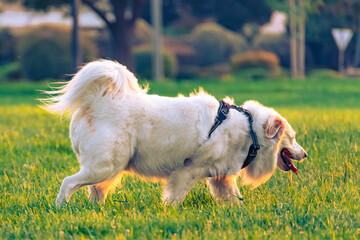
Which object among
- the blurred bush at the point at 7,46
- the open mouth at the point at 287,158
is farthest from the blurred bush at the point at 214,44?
the open mouth at the point at 287,158

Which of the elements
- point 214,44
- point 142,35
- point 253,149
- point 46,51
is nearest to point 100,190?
point 253,149

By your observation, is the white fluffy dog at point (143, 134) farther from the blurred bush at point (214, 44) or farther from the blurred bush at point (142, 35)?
the blurred bush at point (214, 44)

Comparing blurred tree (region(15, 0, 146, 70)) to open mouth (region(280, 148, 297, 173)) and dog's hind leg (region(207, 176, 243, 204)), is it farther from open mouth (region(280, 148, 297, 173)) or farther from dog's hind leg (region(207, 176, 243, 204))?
dog's hind leg (region(207, 176, 243, 204))

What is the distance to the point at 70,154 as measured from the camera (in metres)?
7.78

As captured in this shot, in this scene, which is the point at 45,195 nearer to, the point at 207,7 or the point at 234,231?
the point at 234,231

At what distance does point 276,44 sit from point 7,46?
64.4ft

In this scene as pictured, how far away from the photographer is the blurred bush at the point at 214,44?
128ft

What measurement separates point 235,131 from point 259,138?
276 mm

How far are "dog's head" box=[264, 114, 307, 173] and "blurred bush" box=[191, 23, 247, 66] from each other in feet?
111

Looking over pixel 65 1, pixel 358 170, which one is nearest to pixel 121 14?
pixel 65 1

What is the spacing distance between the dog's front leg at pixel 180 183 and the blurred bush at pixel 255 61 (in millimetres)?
32927

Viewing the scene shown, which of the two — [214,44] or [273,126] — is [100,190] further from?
[214,44]

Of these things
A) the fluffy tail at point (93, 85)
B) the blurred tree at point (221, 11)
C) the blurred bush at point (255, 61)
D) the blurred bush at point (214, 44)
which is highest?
the blurred tree at point (221, 11)

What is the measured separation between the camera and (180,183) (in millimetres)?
4902
